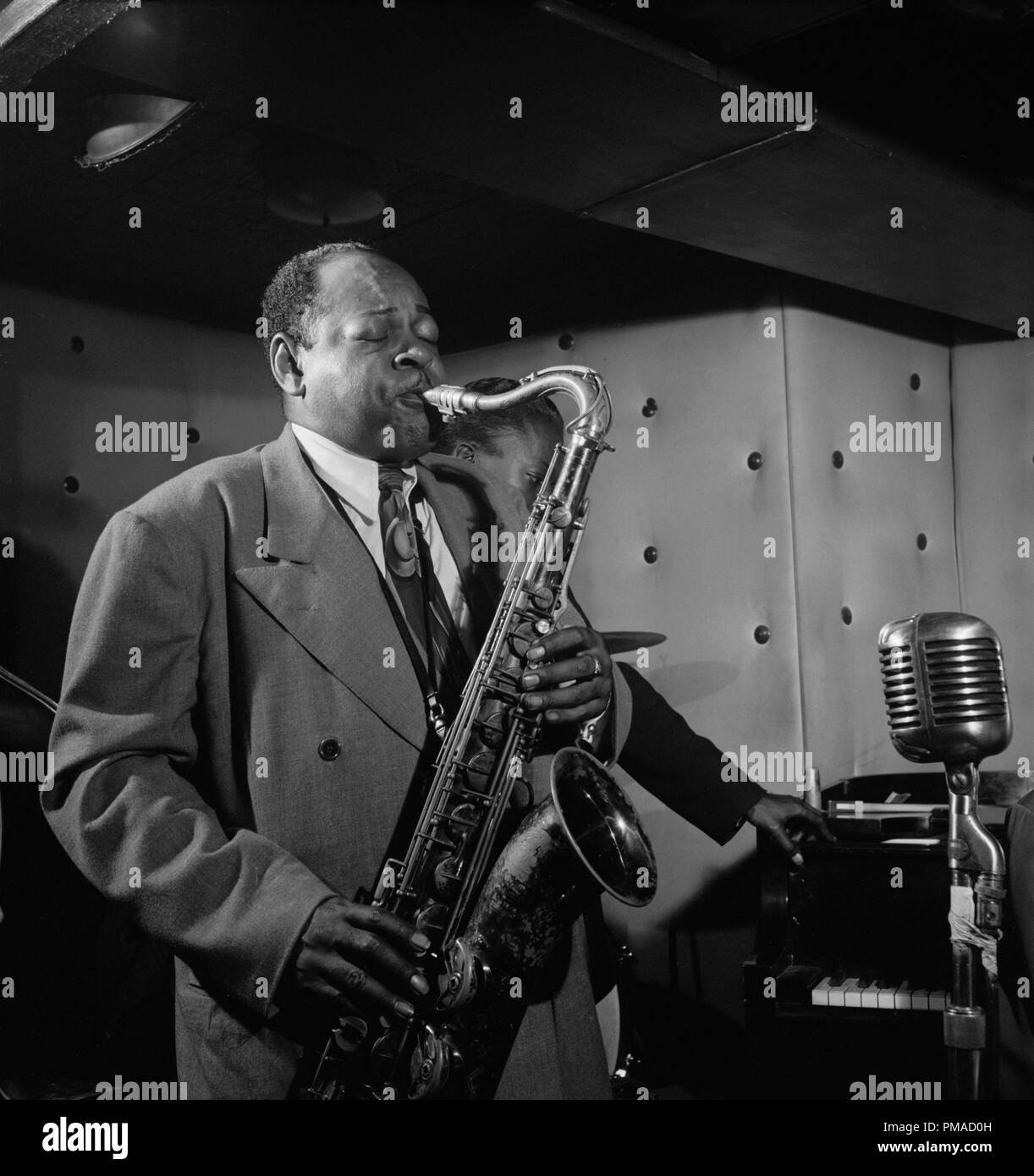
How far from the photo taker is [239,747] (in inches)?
74.5

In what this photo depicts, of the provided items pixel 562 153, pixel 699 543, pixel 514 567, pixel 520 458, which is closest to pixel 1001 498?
pixel 699 543

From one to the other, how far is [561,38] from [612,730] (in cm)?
124

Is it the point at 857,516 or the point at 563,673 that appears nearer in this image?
the point at 563,673

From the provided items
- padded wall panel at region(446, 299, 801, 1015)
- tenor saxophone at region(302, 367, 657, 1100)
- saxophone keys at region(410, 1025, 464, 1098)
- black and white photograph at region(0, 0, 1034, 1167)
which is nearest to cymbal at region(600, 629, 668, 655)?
black and white photograph at region(0, 0, 1034, 1167)

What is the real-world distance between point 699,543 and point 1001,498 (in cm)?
106

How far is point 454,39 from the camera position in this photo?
1.99m

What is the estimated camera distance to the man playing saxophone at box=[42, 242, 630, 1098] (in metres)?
1.70

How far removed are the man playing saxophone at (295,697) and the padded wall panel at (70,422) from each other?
1165mm

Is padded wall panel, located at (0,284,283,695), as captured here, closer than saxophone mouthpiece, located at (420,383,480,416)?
No

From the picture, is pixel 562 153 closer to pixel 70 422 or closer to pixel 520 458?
pixel 520 458

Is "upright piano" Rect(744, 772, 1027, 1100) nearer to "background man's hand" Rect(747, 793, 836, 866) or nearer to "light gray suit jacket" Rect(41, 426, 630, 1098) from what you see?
"background man's hand" Rect(747, 793, 836, 866)

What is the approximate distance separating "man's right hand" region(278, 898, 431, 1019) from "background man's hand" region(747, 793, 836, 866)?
1.02 metres

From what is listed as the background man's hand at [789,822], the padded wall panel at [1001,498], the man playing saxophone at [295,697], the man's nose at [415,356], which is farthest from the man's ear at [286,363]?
the padded wall panel at [1001,498]

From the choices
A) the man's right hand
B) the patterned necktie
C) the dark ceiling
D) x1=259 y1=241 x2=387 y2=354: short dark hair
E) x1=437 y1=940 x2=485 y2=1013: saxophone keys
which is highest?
the dark ceiling
